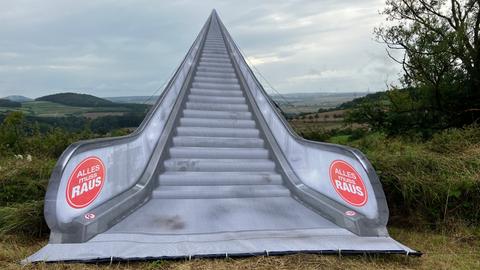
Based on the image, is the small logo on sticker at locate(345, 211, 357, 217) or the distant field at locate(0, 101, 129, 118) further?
the distant field at locate(0, 101, 129, 118)

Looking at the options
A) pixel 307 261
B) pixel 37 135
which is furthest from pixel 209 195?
pixel 37 135

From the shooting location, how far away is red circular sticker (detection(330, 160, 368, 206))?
166 inches

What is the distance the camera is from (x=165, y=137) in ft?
20.7

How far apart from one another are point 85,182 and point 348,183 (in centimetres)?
270

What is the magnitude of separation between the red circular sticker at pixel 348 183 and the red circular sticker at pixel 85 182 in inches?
99.9

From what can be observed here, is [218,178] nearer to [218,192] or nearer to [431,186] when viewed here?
[218,192]

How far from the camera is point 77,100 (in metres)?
19.9

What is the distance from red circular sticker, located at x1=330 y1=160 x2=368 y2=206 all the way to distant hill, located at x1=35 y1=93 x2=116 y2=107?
14414 millimetres

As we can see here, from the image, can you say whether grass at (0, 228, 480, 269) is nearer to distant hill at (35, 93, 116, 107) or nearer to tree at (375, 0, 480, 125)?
tree at (375, 0, 480, 125)

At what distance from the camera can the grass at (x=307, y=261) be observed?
3.32 meters

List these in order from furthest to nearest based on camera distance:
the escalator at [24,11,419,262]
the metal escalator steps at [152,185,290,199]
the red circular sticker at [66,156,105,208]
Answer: the metal escalator steps at [152,185,290,199], the red circular sticker at [66,156,105,208], the escalator at [24,11,419,262]

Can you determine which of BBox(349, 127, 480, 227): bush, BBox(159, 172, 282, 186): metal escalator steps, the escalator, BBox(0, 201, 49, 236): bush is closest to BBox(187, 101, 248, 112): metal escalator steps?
the escalator

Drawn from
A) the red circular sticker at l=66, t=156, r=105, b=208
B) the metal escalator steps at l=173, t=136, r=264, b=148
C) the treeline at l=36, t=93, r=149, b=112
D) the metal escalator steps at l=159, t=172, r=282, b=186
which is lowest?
the metal escalator steps at l=159, t=172, r=282, b=186

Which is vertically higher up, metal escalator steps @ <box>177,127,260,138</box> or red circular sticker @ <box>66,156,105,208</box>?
metal escalator steps @ <box>177,127,260,138</box>
